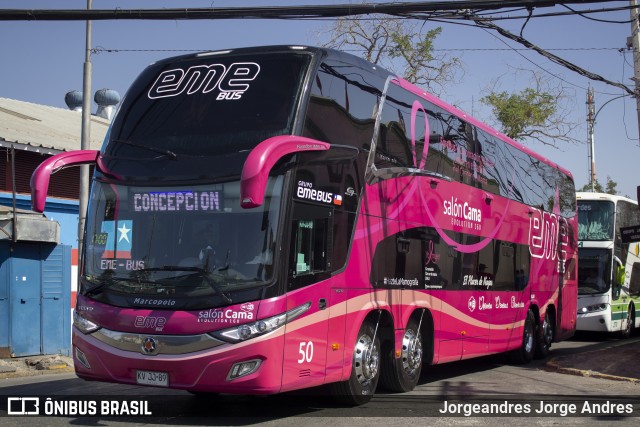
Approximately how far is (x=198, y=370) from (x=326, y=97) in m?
3.54

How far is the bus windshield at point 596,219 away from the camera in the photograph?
76.6 feet

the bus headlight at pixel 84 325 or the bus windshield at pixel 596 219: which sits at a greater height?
the bus windshield at pixel 596 219

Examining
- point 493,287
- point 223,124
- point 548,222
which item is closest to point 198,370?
point 223,124

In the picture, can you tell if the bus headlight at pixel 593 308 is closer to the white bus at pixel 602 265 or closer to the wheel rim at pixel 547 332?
the white bus at pixel 602 265

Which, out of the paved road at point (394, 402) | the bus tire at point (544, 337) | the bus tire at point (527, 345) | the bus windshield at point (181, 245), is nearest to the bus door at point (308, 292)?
the bus windshield at point (181, 245)

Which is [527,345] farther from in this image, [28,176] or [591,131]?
[591,131]

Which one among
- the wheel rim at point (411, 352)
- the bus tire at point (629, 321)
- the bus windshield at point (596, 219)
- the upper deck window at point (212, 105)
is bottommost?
the bus tire at point (629, 321)

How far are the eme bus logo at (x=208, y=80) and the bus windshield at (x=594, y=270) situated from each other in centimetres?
1606

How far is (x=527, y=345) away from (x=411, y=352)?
251 inches

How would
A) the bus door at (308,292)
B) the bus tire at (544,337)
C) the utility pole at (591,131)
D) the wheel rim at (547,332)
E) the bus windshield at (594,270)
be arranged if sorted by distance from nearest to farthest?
the bus door at (308,292)
the bus tire at (544,337)
the wheel rim at (547,332)
the bus windshield at (594,270)
the utility pole at (591,131)

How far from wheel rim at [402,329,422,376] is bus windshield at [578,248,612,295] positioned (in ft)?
41.2

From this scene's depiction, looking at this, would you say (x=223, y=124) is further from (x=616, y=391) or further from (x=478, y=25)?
(x=616, y=391)

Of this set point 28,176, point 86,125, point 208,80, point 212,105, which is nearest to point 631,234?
point 208,80

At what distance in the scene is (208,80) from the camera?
392 inches
